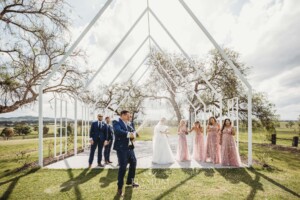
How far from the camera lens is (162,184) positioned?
6.68m

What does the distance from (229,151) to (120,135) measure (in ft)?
16.7

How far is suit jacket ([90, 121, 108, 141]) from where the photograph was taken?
9141mm

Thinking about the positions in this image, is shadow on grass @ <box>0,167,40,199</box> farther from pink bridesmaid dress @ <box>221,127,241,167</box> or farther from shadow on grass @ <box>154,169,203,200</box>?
pink bridesmaid dress @ <box>221,127,241,167</box>

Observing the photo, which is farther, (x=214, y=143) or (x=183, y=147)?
(x=183, y=147)

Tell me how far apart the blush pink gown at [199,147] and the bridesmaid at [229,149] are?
4.57 ft

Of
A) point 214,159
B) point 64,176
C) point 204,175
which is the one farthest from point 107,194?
point 214,159

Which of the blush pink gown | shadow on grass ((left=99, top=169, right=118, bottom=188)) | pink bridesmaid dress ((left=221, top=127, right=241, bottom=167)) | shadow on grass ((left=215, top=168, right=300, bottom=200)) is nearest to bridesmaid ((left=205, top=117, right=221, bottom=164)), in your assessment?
pink bridesmaid dress ((left=221, top=127, right=241, bottom=167))

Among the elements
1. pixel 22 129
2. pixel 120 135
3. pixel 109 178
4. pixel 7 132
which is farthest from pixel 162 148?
pixel 22 129

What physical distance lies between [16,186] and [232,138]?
6.94 meters

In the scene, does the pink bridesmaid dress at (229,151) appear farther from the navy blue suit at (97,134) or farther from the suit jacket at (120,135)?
the suit jacket at (120,135)

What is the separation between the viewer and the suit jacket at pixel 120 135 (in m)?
5.78

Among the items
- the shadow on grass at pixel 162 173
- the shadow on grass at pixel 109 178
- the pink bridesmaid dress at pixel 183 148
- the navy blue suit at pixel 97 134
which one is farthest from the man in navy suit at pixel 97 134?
the pink bridesmaid dress at pixel 183 148

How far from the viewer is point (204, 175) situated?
7.73 m

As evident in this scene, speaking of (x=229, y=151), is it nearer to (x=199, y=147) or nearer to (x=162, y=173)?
(x=199, y=147)
